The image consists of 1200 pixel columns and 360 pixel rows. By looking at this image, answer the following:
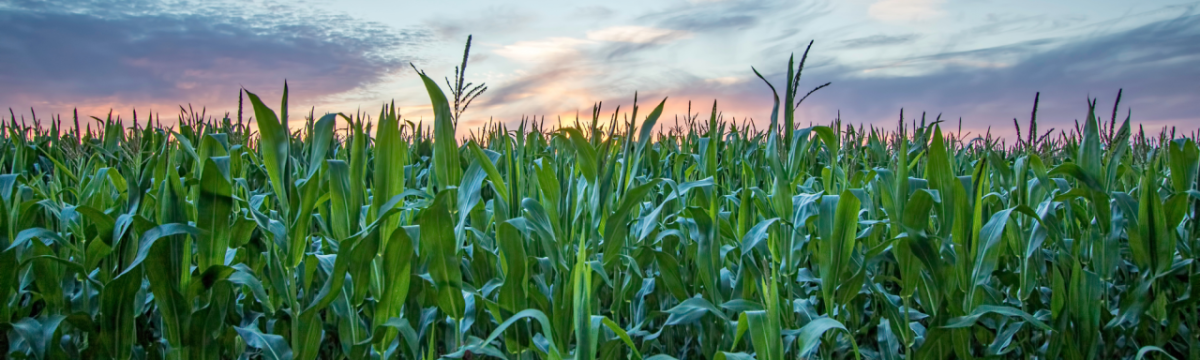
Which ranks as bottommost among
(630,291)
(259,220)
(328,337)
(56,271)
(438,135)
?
(328,337)

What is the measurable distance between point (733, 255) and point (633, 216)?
0.39 meters

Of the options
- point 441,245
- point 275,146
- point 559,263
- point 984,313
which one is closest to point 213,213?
point 275,146

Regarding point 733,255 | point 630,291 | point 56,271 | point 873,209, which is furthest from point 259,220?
point 873,209

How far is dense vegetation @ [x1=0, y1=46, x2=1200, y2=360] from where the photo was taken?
167cm

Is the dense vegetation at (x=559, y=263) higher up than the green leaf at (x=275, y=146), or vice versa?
the green leaf at (x=275, y=146)

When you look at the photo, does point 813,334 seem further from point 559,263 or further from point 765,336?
point 559,263

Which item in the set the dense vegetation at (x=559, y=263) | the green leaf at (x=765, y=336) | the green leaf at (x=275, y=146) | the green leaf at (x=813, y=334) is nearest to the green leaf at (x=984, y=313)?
the dense vegetation at (x=559, y=263)

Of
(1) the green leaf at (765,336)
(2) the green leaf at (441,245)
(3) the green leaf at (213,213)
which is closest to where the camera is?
(1) the green leaf at (765,336)

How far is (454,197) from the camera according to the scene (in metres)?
1.87

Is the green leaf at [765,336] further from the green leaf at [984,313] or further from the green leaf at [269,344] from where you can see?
the green leaf at [269,344]

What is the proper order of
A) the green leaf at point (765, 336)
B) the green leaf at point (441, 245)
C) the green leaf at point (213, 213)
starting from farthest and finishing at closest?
1. the green leaf at point (213, 213)
2. the green leaf at point (441, 245)
3. the green leaf at point (765, 336)

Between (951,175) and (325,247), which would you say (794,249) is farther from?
(325,247)

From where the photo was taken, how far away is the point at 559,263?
174 cm

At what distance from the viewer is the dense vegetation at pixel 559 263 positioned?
167 centimetres
